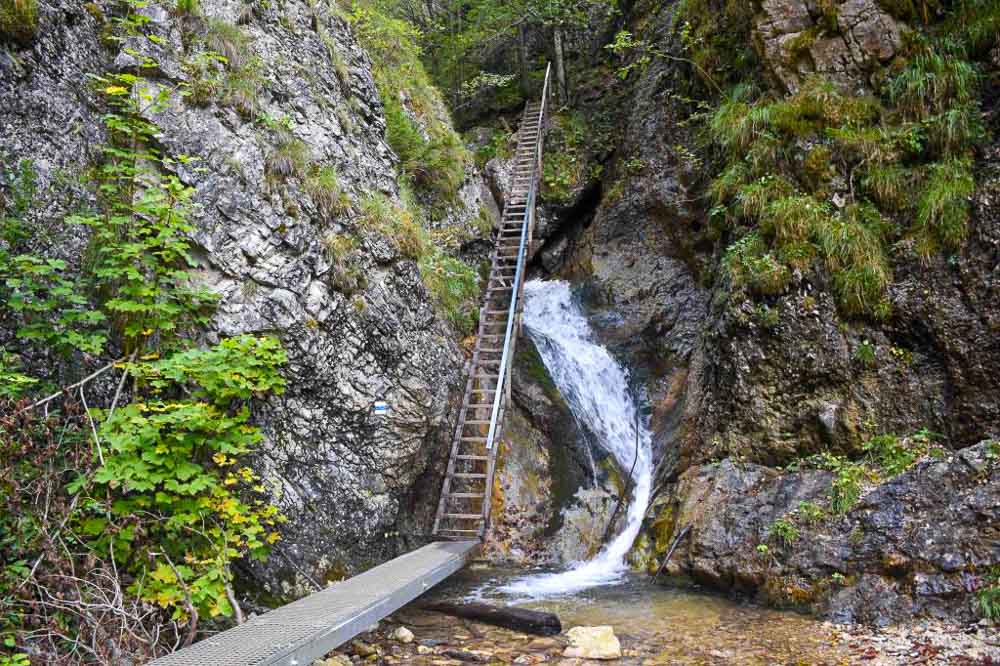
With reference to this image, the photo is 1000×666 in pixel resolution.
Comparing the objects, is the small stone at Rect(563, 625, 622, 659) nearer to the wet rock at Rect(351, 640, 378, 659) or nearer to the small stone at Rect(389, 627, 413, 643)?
the small stone at Rect(389, 627, 413, 643)

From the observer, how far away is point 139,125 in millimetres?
5508

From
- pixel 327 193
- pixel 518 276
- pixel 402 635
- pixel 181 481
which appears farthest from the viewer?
pixel 518 276

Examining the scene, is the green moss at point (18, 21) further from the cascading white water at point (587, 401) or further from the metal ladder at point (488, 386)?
the cascading white water at point (587, 401)

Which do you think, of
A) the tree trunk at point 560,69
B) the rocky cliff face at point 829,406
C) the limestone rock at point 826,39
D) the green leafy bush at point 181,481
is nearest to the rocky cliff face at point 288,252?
the green leafy bush at point 181,481

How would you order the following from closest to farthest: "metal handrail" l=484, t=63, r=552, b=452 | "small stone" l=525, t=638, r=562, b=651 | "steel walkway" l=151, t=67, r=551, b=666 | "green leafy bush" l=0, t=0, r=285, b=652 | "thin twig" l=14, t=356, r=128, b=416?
"steel walkway" l=151, t=67, r=551, b=666 → "green leafy bush" l=0, t=0, r=285, b=652 → "thin twig" l=14, t=356, r=128, b=416 → "small stone" l=525, t=638, r=562, b=651 → "metal handrail" l=484, t=63, r=552, b=452

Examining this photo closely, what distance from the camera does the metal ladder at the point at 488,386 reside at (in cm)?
745

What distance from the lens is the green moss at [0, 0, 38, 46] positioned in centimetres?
501

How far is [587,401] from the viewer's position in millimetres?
9969

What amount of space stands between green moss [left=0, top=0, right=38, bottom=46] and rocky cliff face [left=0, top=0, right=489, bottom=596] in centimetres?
11

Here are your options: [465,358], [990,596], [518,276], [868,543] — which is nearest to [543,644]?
[868,543]

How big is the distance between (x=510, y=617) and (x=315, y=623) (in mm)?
2268

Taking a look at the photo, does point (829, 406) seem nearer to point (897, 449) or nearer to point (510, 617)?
point (897, 449)

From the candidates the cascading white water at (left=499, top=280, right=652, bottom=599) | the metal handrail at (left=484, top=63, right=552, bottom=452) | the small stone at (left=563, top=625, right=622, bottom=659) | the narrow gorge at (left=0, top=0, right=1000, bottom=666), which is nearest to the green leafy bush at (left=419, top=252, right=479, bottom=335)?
the narrow gorge at (left=0, top=0, right=1000, bottom=666)

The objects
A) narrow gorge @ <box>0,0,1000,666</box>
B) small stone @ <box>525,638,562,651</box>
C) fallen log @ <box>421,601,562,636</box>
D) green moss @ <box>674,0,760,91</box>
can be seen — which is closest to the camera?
narrow gorge @ <box>0,0,1000,666</box>
